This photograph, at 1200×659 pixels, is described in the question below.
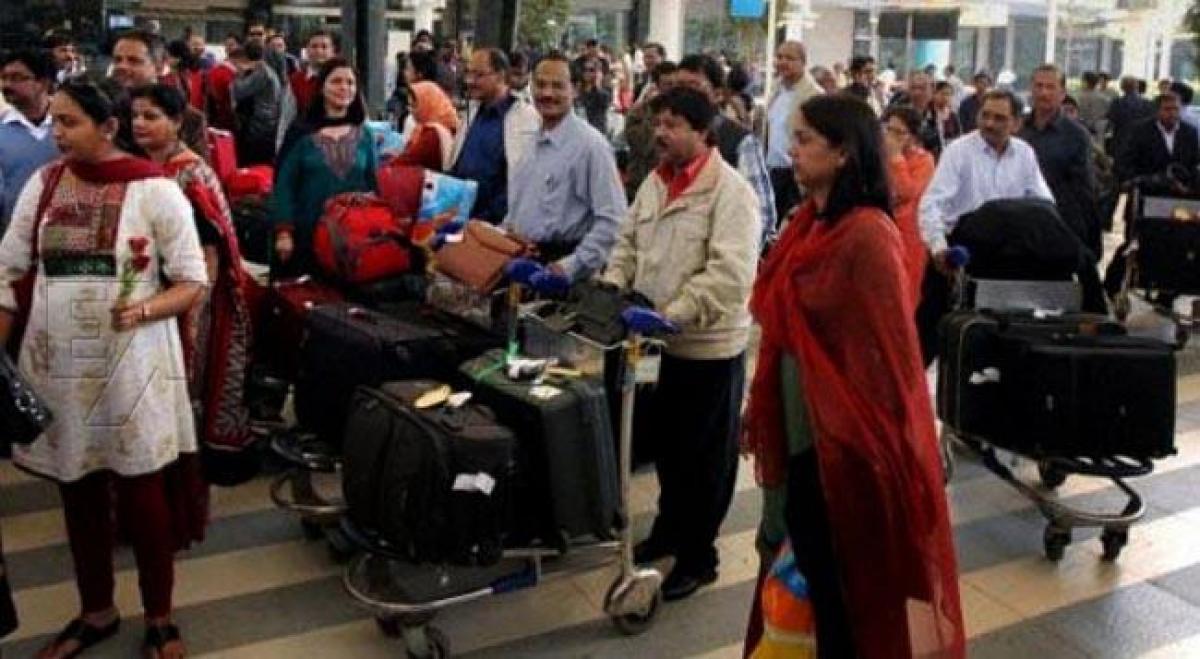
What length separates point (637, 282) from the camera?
3.78 meters

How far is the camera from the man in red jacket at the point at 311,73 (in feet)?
17.5

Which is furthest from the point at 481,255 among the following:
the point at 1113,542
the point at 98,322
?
the point at 1113,542

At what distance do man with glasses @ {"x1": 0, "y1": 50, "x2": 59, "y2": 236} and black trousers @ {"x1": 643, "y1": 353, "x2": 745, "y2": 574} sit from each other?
2.39m

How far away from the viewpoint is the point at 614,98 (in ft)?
49.1

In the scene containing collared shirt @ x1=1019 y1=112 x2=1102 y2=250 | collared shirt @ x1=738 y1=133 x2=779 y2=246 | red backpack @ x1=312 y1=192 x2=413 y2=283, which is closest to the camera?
red backpack @ x1=312 y1=192 x2=413 y2=283

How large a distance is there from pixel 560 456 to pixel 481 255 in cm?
101

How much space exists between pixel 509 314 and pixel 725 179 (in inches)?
31.5

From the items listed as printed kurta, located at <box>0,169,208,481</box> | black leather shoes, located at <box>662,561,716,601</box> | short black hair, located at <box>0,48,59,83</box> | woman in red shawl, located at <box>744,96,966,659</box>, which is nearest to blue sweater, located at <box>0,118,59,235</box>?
short black hair, located at <box>0,48,59,83</box>

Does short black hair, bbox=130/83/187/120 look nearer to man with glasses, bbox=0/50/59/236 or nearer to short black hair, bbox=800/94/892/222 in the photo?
man with glasses, bbox=0/50/59/236

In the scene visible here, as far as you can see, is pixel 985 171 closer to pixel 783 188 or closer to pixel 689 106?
pixel 689 106

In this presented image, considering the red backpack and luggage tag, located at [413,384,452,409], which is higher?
the red backpack

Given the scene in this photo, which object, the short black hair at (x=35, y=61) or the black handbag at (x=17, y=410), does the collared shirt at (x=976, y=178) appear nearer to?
the short black hair at (x=35, y=61)

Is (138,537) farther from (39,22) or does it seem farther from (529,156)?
(39,22)

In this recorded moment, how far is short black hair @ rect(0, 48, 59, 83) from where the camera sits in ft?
15.1
